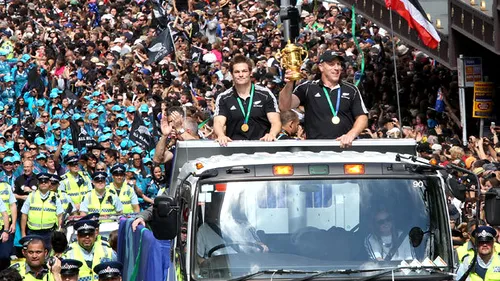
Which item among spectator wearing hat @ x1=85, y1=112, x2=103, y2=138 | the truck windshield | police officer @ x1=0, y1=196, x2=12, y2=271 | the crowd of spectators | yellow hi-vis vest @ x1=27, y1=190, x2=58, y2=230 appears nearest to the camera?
the truck windshield

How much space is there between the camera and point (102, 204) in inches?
758

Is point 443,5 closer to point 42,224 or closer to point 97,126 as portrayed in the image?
point 97,126

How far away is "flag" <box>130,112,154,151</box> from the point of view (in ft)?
77.0

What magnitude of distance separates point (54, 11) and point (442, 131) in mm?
21124

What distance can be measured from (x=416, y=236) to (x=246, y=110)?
2.72 metres

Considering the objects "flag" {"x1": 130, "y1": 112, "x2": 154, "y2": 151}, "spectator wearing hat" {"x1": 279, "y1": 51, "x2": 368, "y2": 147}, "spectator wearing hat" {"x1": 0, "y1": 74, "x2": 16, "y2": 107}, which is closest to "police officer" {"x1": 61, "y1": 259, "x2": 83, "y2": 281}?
"spectator wearing hat" {"x1": 279, "y1": 51, "x2": 368, "y2": 147}

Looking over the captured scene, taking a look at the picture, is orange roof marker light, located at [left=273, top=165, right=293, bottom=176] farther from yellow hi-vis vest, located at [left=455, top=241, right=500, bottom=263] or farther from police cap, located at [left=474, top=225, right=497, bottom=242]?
police cap, located at [left=474, top=225, right=497, bottom=242]

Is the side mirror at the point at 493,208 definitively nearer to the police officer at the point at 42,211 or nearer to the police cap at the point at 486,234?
the police cap at the point at 486,234

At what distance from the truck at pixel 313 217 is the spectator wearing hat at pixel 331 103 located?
1640mm

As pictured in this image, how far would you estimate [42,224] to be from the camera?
19891 millimetres

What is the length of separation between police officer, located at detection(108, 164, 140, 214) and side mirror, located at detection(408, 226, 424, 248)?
10001mm

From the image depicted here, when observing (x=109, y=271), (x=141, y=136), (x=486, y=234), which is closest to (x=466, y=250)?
(x=486, y=234)

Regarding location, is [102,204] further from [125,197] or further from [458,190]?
[458,190]

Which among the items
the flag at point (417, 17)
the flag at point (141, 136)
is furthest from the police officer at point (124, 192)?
the flag at point (417, 17)
